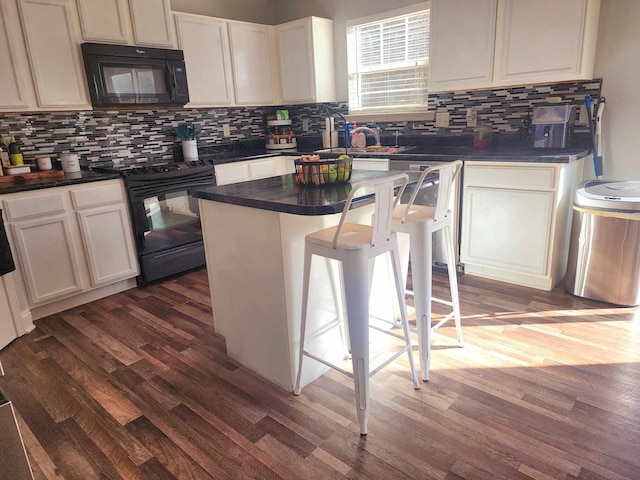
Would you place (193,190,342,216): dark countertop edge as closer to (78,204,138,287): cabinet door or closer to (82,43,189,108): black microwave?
(78,204,138,287): cabinet door

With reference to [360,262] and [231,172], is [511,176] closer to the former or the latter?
[360,262]

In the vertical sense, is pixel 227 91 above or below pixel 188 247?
above

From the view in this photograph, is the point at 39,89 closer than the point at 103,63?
Yes

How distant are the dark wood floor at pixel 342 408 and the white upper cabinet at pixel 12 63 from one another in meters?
1.56

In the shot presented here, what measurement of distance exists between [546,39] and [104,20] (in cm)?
310

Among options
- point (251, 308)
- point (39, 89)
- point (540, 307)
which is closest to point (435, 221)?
point (251, 308)

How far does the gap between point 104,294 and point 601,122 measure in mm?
3819

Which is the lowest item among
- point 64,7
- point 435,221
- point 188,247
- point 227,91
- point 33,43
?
point 188,247

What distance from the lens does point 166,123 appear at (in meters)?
4.07

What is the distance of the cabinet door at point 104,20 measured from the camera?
124 inches

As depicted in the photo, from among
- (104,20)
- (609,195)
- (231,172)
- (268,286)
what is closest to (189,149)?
(231,172)

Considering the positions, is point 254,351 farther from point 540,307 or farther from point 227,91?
point 227,91

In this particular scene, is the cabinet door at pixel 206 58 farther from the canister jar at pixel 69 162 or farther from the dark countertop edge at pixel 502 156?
the dark countertop edge at pixel 502 156

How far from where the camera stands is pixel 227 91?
4168mm
